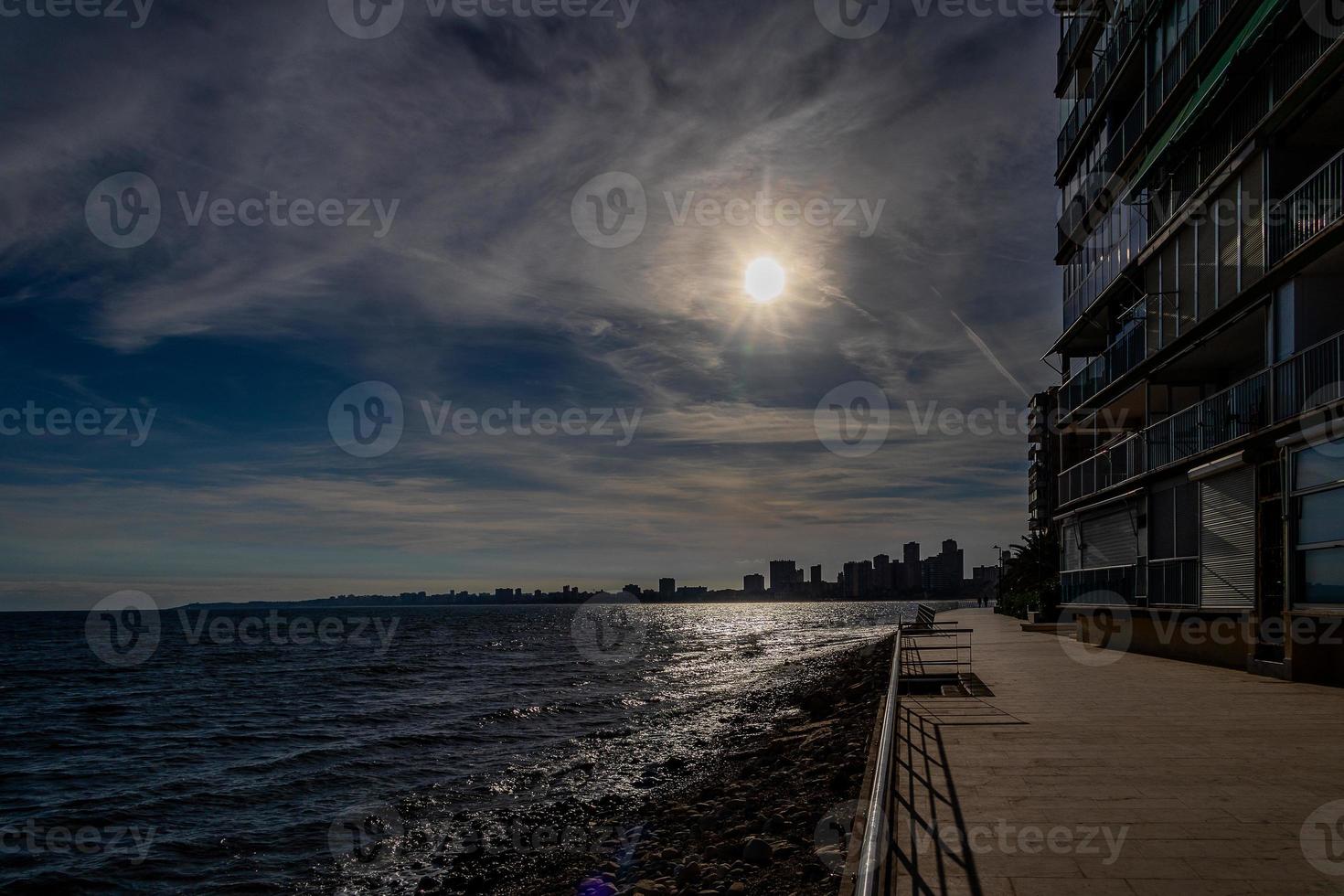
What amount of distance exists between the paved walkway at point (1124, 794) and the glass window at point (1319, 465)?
3.11 m

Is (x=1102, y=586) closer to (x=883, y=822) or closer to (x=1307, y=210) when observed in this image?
(x=1307, y=210)

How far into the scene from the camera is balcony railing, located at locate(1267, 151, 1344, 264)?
1336 centimetres

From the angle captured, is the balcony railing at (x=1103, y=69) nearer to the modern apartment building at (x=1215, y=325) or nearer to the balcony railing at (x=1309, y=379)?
the modern apartment building at (x=1215, y=325)

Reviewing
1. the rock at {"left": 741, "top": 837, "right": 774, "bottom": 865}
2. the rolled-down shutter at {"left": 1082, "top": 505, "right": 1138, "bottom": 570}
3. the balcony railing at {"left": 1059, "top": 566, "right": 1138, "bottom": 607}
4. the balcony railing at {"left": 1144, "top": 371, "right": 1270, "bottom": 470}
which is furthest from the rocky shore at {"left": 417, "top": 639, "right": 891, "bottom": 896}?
the rolled-down shutter at {"left": 1082, "top": 505, "right": 1138, "bottom": 570}

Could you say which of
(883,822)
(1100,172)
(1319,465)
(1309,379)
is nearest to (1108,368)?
(1100,172)

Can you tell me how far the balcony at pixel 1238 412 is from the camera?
539 inches

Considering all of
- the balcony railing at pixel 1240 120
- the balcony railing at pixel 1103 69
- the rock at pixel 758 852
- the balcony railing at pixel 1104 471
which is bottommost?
the rock at pixel 758 852

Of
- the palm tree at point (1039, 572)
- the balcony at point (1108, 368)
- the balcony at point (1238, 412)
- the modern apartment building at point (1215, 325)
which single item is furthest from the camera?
the palm tree at point (1039, 572)

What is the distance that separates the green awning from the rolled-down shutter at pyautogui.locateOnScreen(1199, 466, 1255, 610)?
730cm

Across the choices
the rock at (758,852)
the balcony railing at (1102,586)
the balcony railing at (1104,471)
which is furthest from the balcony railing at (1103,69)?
the rock at (758,852)

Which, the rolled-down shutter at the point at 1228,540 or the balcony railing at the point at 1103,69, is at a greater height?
the balcony railing at the point at 1103,69

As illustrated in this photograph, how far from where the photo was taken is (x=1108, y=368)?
81.3ft

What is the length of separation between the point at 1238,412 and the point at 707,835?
41.3ft

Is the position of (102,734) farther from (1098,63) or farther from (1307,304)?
(1098,63)
